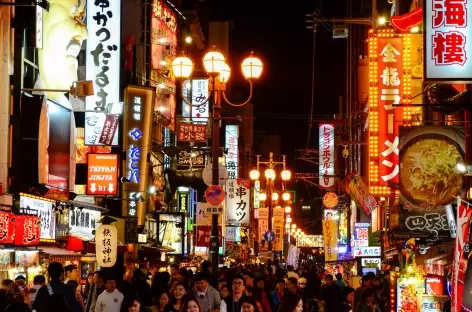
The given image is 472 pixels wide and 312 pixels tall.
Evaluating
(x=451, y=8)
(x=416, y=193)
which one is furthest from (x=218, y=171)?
(x=451, y=8)

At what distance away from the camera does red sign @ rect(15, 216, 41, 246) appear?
22.7 meters

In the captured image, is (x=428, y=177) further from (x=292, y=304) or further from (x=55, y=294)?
(x=292, y=304)

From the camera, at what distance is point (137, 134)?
3822cm

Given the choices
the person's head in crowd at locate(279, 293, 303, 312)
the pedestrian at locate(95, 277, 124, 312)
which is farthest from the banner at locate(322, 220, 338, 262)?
the person's head in crowd at locate(279, 293, 303, 312)

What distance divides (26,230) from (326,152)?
41004 mm

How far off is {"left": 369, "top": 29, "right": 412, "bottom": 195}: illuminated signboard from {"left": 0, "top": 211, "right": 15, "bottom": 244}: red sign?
10.5m

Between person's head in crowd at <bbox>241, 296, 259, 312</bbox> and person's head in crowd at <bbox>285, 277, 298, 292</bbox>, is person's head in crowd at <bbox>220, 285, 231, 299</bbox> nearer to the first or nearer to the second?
person's head in crowd at <bbox>285, 277, 298, 292</bbox>

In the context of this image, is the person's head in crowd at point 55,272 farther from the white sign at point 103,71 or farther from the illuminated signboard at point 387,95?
the white sign at point 103,71

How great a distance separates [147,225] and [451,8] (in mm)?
33268

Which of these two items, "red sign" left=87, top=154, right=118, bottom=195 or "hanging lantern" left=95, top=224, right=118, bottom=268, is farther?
"red sign" left=87, top=154, right=118, bottom=195

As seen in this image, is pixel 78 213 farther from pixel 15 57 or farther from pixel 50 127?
pixel 15 57

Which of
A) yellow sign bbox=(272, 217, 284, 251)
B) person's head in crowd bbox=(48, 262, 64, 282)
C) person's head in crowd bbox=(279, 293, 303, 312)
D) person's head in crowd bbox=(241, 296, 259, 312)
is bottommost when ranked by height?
yellow sign bbox=(272, 217, 284, 251)

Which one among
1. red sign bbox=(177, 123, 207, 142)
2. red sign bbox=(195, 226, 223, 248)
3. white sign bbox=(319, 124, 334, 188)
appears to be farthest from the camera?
white sign bbox=(319, 124, 334, 188)

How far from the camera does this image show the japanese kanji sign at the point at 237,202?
136 feet
